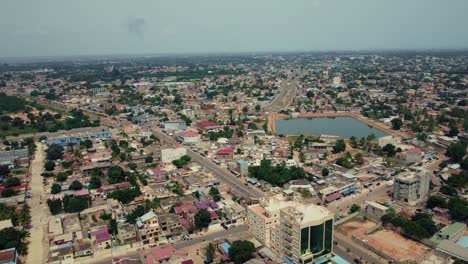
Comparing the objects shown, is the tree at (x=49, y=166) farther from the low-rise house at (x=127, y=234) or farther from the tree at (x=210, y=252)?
the tree at (x=210, y=252)

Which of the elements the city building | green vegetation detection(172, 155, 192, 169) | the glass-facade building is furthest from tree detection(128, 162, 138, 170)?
the glass-facade building

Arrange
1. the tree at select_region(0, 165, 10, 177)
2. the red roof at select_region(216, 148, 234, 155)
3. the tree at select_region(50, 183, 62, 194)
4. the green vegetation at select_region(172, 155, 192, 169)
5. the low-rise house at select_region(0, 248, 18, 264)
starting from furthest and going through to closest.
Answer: the red roof at select_region(216, 148, 234, 155)
the green vegetation at select_region(172, 155, 192, 169)
the tree at select_region(0, 165, 10, 177)
the tree at select_region(50, 183, 62, 194)
the low-rise house at select_region(0, 248, 18, 264)

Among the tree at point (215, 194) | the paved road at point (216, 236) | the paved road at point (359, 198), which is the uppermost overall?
the tree at point (215, 194)

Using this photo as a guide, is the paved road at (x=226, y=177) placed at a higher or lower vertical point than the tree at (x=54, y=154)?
lower

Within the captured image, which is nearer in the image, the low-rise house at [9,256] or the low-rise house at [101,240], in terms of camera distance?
the low-rise house at [9,256]

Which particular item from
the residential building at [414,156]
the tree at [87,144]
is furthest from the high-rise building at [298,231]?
the tree at [87,144]

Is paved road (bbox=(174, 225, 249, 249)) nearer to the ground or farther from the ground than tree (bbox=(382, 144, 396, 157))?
nearer to the ground

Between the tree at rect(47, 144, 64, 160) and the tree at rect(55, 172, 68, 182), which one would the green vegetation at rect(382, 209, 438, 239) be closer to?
the tree at rect(55, 172, 68, 182)

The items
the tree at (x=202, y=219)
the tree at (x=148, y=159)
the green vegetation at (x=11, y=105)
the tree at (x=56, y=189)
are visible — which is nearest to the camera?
A: the tree at (x=202, y=219)
